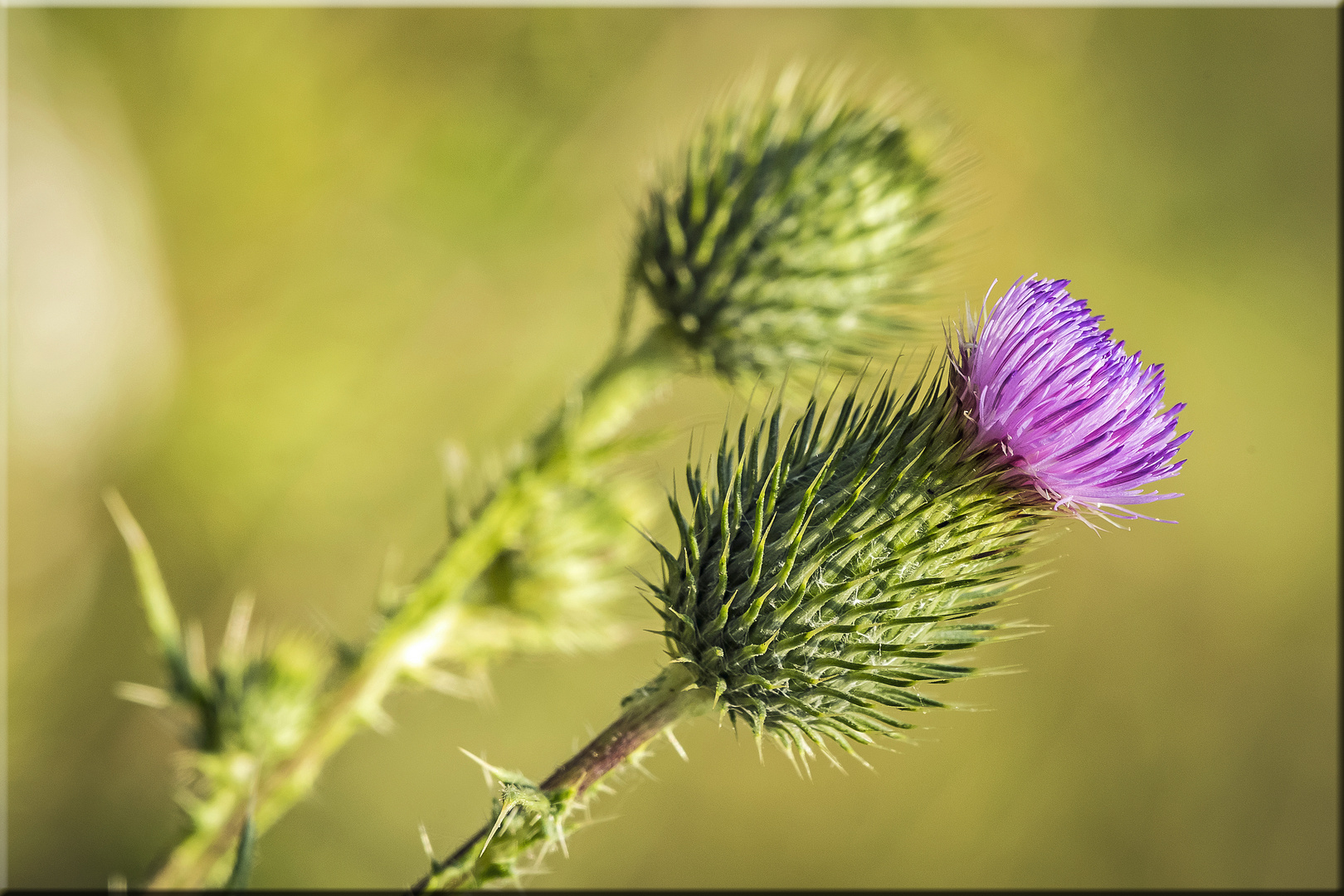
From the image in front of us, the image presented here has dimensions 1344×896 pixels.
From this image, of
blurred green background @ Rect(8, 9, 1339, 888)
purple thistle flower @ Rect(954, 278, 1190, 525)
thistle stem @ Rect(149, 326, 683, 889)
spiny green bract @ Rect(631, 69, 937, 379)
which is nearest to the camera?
purple thistle flower @ Rect(954, 278, 1190, 525)

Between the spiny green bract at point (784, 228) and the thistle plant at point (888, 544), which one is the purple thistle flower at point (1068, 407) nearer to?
the thistle plant at point (888, 544)

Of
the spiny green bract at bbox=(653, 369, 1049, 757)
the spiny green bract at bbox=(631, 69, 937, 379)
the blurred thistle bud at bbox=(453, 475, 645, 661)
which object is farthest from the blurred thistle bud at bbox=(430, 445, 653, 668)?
the spiny green bract at bbox=(653, 369, 1049, 757)

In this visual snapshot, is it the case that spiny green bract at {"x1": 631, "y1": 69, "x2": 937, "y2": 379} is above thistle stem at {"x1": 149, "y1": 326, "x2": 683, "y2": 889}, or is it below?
above

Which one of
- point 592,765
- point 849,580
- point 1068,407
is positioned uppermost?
point 1068,407

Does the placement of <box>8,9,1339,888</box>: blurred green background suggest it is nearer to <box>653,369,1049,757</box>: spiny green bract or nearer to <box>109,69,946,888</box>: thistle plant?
<box>109,69,946,888</box>: thistle plant

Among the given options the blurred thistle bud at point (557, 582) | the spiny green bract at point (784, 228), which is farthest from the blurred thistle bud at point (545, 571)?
the spiny green bract at point (784, 228)

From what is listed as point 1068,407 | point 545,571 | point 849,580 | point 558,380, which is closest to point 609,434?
point 545,571

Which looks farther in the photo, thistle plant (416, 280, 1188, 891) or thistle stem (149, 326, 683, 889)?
thistle stem (149, 326, 683, 889)

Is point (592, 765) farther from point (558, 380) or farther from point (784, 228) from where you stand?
point (558, 380)
